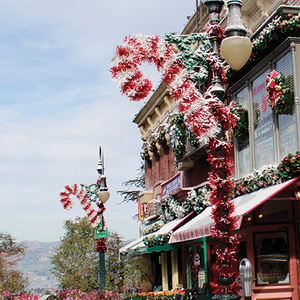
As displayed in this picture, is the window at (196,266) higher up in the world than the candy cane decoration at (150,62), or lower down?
lower down

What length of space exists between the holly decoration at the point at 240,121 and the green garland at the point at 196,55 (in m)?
4.97

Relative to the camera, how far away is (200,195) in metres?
17.0

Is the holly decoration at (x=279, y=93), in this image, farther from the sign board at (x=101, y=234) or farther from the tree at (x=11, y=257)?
the tree at (x=11, y=257)

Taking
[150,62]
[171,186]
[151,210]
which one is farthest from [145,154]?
[150,62]

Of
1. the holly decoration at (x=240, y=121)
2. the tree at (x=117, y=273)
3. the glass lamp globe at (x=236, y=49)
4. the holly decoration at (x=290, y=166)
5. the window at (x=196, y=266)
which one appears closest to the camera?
the glass lamp globe at (x=236, y=49)

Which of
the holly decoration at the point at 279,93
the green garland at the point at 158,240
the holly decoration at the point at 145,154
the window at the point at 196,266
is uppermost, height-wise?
the holly decoration at the point at 145,154

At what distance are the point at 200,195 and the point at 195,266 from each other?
3.23m

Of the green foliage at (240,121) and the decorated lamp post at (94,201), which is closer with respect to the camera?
the green foliage at (240,121)

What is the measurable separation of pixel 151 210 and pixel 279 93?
15455 millimetres

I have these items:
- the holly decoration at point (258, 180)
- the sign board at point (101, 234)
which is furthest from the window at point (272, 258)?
the sign board at point (101, 234)

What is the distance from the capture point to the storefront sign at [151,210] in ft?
81.0

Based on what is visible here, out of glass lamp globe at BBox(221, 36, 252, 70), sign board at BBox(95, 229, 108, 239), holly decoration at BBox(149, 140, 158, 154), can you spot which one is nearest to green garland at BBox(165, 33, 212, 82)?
glass lamp globe at BBox(221, 36, 252, 70)

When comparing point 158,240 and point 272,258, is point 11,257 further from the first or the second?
point 272,258

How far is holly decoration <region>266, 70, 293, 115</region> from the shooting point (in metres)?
11.1
